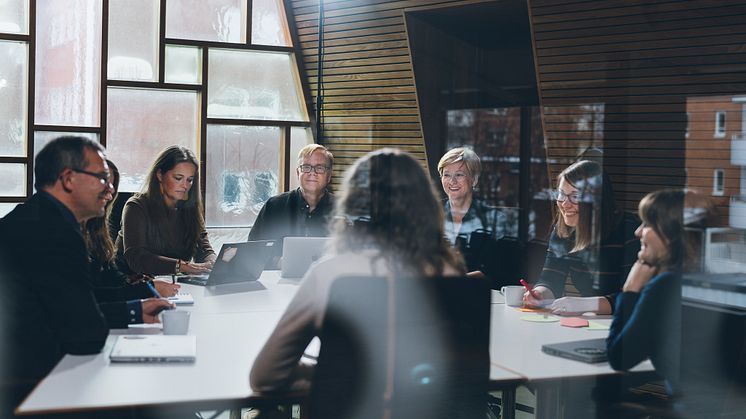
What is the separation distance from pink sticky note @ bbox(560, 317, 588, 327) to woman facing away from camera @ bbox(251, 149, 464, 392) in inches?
36.4

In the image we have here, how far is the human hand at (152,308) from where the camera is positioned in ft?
8.32

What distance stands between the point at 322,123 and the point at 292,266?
278cm

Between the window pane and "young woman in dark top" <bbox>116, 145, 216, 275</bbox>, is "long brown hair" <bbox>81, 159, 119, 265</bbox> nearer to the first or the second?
"young woman in dark top" <bbox>116, 145, 216, 275</bbox>

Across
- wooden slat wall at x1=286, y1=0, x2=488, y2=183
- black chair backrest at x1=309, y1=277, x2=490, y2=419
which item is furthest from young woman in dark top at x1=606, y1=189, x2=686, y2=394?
wooden slat wall at x1=286, y1=0, x2=488, y2=183

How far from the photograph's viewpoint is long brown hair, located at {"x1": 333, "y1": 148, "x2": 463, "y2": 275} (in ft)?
6.30

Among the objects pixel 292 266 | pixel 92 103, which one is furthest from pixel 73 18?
pixel 292 266

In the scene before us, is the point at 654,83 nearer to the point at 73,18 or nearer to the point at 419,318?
the point at 419,318

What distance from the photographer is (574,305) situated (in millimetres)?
2920

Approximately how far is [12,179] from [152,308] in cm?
347

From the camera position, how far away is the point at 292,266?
3.77 m

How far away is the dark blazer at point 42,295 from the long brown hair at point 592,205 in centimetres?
154

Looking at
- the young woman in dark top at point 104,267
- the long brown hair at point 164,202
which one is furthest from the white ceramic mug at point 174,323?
the long brown hair at point 164,202

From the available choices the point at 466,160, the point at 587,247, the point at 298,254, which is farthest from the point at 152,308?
the point at 466,160

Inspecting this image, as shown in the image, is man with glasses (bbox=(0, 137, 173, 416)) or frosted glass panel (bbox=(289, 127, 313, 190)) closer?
man with glasses (bbox=(0, 137, 173, 416))
